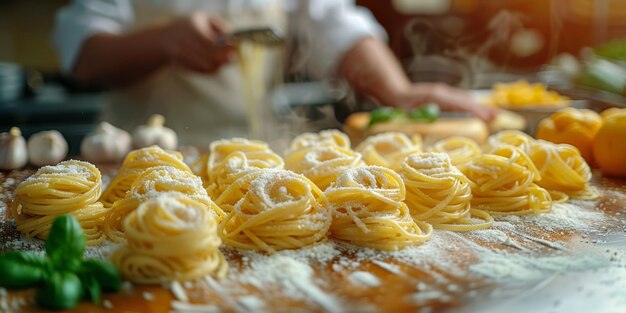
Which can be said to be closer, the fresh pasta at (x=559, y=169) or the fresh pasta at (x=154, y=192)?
the fresh pasta at (x=154, y=192)

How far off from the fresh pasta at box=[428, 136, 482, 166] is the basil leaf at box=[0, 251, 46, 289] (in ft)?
5.02

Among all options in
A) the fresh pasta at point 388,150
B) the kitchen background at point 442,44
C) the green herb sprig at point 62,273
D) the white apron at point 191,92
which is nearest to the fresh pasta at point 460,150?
the fresh pasta at point 388,150

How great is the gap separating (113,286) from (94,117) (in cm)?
485

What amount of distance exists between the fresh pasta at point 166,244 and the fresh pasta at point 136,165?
57 centimetres

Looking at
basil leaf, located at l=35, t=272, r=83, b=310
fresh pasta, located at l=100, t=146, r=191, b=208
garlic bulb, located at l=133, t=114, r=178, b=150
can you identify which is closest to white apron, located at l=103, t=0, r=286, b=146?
garlic bulb, located at l=133, t=114, r=178, b=150

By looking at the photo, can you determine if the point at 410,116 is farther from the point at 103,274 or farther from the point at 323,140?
the point at 103,274

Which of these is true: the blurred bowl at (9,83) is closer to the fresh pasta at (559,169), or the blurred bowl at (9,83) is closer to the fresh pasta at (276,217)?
the fresh pasta at (276,217)

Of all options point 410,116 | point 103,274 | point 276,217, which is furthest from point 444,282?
point 410,116

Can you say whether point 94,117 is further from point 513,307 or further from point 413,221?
point 513,307

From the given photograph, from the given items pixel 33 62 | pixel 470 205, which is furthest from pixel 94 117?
pixel 470 205

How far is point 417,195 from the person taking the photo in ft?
7.39

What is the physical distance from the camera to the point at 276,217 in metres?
1.95

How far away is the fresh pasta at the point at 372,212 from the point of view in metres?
2.01

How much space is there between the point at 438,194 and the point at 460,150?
1.82 ft
